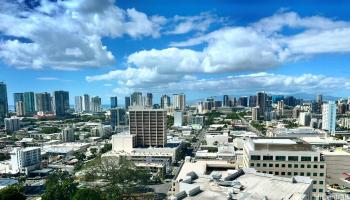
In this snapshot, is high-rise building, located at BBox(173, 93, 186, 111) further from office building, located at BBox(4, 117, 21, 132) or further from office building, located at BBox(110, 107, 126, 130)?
office building, located at BBox(4, 117, 21, 132)

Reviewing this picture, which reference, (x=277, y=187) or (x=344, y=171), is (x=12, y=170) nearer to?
(x=277, y=187)

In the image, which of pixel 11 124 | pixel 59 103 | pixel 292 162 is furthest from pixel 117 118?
pixel 292 162

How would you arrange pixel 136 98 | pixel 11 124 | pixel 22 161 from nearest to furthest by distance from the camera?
1. pixel 22 161
2. pixel 11 124
3. pixel 136 98

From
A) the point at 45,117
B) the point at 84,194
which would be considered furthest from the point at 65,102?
the point at 84,194

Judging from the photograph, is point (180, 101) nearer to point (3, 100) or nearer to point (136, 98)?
point (136, 98)

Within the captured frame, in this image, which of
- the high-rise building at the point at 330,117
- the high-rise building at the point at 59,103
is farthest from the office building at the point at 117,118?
the high-rise building at the point at 330,117

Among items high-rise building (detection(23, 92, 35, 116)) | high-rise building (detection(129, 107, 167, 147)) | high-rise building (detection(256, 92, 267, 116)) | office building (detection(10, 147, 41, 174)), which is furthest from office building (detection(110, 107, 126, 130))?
high-rise building (detection(23, 92, 35, 116))
